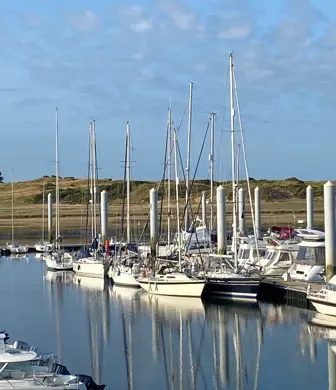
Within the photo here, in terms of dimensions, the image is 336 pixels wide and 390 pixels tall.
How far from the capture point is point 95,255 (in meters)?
57.5

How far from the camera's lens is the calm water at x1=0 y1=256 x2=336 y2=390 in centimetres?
2775

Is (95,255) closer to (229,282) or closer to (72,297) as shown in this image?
(72,297)

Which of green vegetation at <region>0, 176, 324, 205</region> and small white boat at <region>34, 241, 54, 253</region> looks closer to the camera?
small white boat at <region>34, 241, 54, 253</region>

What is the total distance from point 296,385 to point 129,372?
18.0 ft

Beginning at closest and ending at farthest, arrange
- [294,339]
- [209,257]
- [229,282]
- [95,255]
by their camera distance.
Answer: [294,339] → [229,282] → [209,257] → [95,255]

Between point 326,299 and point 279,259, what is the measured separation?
38.6 ft

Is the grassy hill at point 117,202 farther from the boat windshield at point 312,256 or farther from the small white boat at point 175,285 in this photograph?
the boat windshield at point 312,256

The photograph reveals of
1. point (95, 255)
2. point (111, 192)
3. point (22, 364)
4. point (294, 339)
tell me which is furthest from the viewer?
point (111, 192)

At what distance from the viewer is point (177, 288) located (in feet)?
140

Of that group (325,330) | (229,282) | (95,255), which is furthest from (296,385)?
(95,255)

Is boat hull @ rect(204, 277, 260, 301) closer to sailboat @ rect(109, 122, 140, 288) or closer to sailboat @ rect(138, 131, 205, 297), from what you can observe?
sailboat @ rect(138, 131, 205, 297)

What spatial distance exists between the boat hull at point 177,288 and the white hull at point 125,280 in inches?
142

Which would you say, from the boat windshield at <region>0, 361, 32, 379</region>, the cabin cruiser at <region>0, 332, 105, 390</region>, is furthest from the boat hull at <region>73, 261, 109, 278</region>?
the boat windshield at <region>0, 361, 32, 379</region>

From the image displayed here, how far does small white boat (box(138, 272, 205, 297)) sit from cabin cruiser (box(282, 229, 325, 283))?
5049 mm
